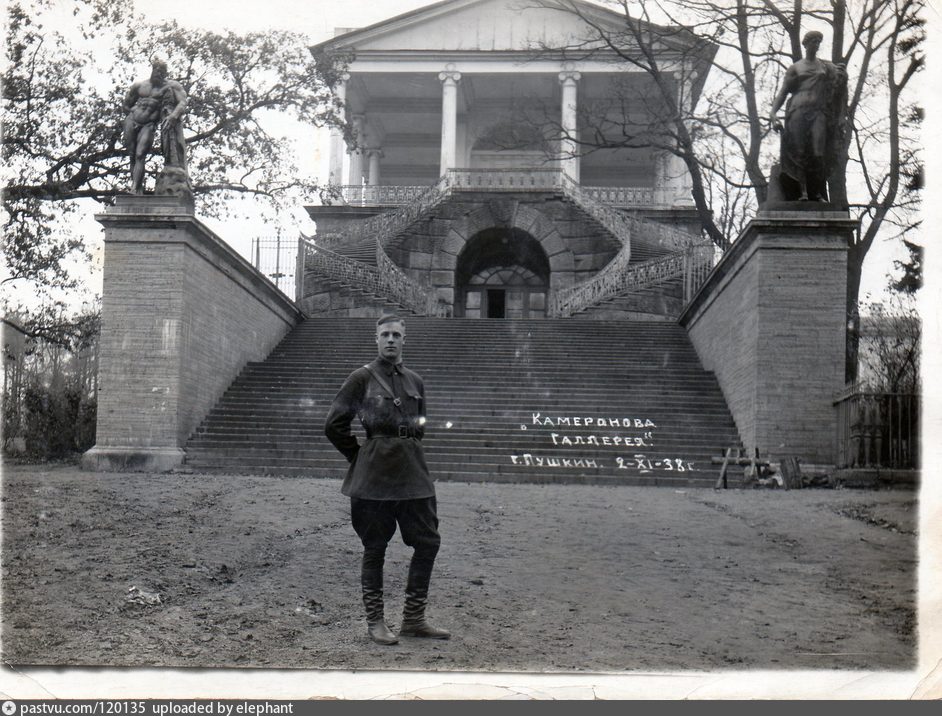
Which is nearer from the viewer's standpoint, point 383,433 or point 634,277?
point 383,433

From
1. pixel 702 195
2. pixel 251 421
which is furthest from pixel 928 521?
pixel 702 195

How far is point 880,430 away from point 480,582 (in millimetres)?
7179

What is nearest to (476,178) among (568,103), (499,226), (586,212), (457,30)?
(499,226)

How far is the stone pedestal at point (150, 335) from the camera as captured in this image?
14.3m

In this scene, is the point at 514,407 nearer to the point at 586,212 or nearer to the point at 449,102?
the point at 586,212

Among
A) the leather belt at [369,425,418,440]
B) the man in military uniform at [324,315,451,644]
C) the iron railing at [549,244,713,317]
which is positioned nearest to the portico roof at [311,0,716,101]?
the iron railing at [549,244,713,317]

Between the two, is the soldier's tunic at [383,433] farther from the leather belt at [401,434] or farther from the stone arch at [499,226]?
the stone arch at [499,226]

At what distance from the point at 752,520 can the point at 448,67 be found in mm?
29140

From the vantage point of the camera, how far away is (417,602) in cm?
585

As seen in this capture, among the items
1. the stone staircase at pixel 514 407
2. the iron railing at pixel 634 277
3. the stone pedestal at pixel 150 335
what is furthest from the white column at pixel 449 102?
the stone pedestal at pixel 150 335

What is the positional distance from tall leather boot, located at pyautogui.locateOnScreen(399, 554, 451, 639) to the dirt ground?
8 centimetres

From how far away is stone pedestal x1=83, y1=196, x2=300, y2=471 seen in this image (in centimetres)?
1428

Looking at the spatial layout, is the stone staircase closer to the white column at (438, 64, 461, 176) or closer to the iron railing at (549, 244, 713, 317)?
the iron railing at (549, 244, 713, 317)
